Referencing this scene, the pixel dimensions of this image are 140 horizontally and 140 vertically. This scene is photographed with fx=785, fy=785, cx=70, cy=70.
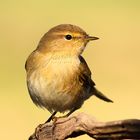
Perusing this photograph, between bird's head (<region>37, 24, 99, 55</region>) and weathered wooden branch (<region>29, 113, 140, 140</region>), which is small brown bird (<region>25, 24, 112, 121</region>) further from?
weathered wooden branch (<region>29, 113, 140, 140</region>)

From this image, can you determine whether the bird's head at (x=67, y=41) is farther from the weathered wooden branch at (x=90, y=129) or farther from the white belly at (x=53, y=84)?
the weathered wooden branch at (x=90, y=129)

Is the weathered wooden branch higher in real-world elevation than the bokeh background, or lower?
lower

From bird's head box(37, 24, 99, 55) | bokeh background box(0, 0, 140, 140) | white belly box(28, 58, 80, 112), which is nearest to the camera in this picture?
white belly box(28, 58, 80, 112)

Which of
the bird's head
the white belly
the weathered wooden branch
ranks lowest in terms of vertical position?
the weathered wooden branch

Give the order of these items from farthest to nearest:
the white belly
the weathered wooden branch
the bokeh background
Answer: the bokeh background → the white belly → the weathered wooden branch

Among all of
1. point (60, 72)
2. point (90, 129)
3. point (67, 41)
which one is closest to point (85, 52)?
point (67, 41)

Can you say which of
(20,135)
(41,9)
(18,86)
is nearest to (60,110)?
(20,135)

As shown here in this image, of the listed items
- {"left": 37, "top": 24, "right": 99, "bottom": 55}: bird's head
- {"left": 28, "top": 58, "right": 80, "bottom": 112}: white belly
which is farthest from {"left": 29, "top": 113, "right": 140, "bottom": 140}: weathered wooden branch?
{"left": 37, "top": 24, "right": 99, "bottom": 55}: bird's head
